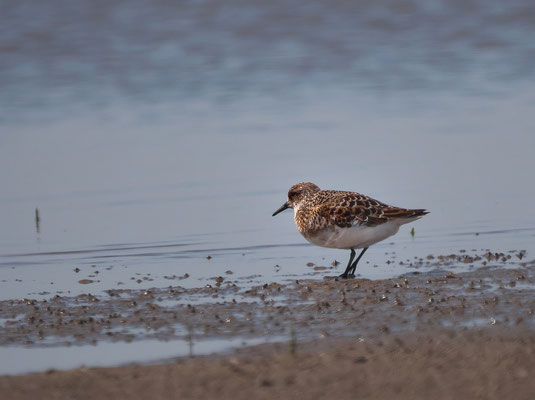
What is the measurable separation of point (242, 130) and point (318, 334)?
808 centimetres

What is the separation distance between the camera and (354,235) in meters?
9.48

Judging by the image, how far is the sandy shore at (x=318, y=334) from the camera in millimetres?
5934

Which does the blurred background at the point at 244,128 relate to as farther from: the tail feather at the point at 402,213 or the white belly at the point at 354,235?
the tail feather at the point at 402,213

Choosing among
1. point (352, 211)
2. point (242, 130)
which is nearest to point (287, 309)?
point (352, 211)

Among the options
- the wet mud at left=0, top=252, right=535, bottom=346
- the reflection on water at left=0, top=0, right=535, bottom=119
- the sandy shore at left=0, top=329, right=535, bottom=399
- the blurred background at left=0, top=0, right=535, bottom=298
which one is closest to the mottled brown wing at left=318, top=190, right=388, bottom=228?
the blurred background at left=0, top=0, right=535, bottom=298

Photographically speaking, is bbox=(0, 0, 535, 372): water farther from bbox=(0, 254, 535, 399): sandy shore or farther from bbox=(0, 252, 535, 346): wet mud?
bbox=(0, 254, 535, 399): sandy shore

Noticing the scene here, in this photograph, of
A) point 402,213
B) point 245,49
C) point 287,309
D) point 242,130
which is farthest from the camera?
point 245,49

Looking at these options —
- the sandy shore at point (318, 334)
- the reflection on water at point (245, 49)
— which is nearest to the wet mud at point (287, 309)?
the sandy shore at point (318, 334)

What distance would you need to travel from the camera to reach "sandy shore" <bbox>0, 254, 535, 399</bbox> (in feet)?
19.5

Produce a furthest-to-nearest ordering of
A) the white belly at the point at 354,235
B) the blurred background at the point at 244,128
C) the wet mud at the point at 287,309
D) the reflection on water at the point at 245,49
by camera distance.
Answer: the reflection on water at the point at 245,49 < the blurred background at the point at 244,128 < the white belly at the point at 354,235 < the wet mud at the point at 287,309

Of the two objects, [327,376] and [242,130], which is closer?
[327,376]

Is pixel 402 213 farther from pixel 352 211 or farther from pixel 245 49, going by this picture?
pixel 245 49

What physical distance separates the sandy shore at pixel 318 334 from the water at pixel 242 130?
30.1 inches

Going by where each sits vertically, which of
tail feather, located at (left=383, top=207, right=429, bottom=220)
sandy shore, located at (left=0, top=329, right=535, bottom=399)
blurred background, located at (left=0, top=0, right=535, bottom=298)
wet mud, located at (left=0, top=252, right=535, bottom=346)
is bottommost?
sandy shore, located at (left=0, top=329, right=535, bottom=399)
